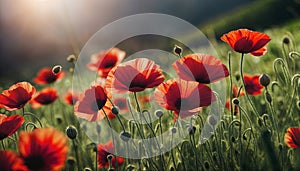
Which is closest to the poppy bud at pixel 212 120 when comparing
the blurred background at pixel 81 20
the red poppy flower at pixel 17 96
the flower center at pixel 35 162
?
the red poppy flower at pixel 17 96

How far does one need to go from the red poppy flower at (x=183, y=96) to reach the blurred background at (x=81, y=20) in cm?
545

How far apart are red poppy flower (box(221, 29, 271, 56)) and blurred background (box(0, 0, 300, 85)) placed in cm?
549

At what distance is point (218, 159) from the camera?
1.61m

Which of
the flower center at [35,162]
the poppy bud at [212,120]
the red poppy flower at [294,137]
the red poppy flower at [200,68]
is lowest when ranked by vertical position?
the flower center at [35,162]

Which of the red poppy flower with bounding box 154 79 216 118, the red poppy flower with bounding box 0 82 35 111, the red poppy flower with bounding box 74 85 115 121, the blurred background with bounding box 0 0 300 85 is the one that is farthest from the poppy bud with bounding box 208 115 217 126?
the blurred background with bounding box 0 0 300 85

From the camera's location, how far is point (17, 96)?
5.17ft

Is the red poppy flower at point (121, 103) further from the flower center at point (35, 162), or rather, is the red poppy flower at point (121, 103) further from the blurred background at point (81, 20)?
the blurred background at point (81, 20)

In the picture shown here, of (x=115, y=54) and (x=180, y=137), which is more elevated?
(x=115, y=54)

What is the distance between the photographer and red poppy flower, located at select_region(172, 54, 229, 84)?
1.49m

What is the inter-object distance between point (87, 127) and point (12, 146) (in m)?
0.39

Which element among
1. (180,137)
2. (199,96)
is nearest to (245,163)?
(180,137)

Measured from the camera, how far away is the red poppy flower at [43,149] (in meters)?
1.01

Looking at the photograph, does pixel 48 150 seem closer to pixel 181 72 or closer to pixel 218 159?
pixel 181 72

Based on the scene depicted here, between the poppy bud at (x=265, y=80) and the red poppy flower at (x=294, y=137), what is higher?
the poppy bud at (x=265, y=80)
